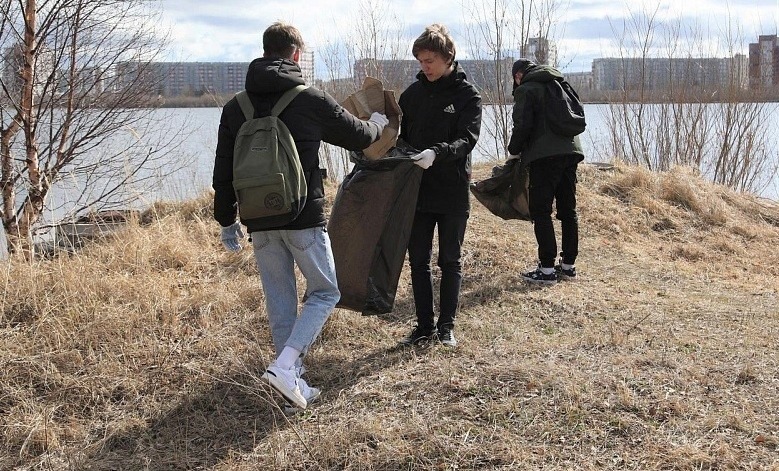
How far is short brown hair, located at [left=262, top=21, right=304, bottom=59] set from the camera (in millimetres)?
3396

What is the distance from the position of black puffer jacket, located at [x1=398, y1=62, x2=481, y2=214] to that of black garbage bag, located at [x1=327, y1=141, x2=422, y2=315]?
0.09 metres

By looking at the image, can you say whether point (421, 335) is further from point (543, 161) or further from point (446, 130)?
point (543, 161)

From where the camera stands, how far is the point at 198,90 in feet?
27.4

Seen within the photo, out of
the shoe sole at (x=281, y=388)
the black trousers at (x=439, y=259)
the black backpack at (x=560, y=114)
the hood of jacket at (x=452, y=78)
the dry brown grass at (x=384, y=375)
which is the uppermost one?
the hood of jacket at (x=452, y=78)

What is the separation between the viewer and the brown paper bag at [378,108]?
13.6 feet

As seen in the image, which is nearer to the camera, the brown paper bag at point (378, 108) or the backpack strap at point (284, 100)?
the backpack strap at point (284, 100)

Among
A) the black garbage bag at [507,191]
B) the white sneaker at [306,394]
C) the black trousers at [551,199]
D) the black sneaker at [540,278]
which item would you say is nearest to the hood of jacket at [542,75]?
the black trousers at [551,199]

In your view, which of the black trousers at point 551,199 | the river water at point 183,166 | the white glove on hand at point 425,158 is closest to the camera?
the white glove on hand at point 425,158

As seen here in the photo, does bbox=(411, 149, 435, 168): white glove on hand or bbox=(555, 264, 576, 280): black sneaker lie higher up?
bbox=(411, 149, 435, 168): white glove on hand

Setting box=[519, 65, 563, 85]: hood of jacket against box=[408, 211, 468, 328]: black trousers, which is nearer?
box=[408, 211, 468, 328]: black trousers

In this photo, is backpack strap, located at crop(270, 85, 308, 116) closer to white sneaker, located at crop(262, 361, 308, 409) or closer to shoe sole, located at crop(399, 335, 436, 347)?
white sneaker, located at crop(262, 361, 308, 409)

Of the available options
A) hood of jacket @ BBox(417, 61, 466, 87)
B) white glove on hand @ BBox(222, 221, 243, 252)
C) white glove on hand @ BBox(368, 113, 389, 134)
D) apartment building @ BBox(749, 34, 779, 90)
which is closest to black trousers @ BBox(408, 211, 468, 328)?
white glove on hand @ BBox(368, 113, 389, 134)

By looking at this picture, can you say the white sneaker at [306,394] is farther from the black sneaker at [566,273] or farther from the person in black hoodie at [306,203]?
the black sneaker at [566,273]

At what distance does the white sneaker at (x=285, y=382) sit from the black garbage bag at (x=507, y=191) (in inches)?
120
